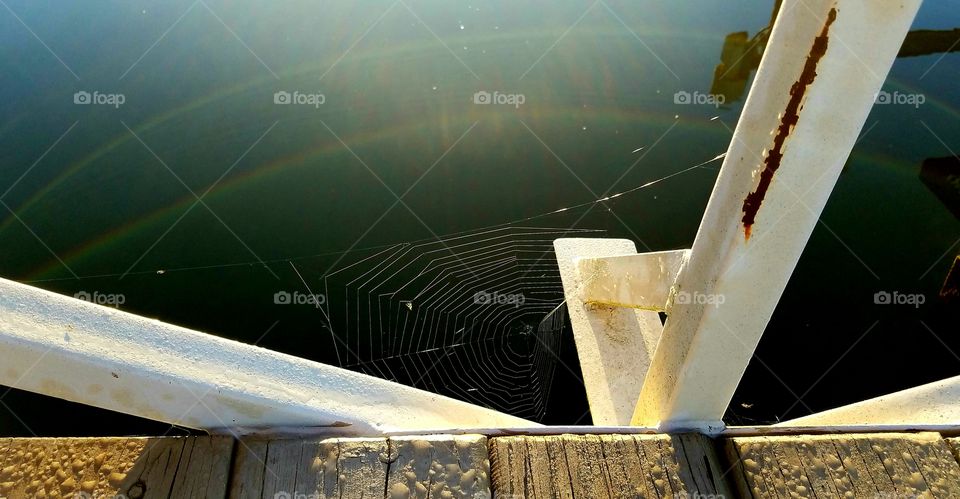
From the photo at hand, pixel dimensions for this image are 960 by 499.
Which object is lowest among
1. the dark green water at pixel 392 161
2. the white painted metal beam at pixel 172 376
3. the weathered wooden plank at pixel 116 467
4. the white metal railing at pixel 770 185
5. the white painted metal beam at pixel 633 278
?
the weathered wooden plank at pixel 116 467

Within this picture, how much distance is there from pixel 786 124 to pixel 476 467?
877 mm

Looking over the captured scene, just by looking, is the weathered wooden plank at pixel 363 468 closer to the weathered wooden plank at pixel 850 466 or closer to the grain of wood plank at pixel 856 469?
the weathered wooden plank at pixel 850 466

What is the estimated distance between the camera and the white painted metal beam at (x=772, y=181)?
2.60 ft

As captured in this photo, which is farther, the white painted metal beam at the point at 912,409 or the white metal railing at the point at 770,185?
the white painted metal beam at the point at 912,409

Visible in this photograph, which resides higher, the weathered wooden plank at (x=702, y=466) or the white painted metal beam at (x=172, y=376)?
the white painted metal beam at (x=172, y=376)

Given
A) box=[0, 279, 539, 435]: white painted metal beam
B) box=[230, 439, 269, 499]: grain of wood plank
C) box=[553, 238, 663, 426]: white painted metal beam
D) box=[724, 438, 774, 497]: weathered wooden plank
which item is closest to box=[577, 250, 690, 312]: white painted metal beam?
box=[553, 238, 663, 426]: white painted metal beam

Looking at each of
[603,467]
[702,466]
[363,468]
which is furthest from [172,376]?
[702,466]

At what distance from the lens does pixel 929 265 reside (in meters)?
3.97

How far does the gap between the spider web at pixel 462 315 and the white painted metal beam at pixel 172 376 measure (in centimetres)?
245

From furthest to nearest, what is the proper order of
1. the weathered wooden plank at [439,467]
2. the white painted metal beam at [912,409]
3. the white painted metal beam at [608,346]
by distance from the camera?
the white painted metal beam at [608,346] < the white painted metal beam at [912,409] < the weathered wooden plank at [439,467]

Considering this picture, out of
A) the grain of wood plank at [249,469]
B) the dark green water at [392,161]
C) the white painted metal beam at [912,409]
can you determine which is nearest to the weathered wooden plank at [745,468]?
the white painted metal beam at [912,409]

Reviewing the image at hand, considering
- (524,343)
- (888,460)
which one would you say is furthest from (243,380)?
(524,343)

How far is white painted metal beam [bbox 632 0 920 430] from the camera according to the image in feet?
2.60

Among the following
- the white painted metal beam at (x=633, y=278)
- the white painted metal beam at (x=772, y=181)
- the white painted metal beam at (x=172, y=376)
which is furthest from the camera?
the white painted metal beam at (x=633, y=278)
